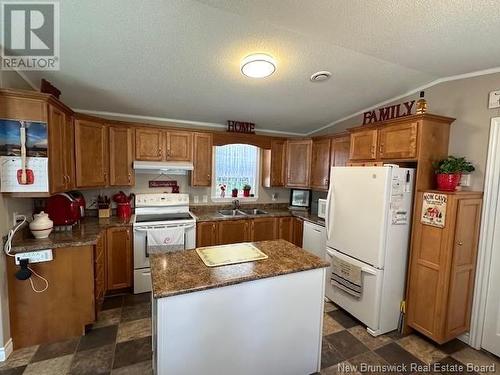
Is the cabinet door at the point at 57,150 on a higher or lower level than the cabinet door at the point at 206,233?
higher

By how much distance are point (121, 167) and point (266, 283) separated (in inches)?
102

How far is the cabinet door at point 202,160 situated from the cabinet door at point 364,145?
2.00 meters

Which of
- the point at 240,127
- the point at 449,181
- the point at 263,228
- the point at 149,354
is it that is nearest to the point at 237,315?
the point at 149,354

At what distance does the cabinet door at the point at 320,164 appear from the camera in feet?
12.5

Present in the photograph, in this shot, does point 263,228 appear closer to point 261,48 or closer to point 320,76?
point 320,76

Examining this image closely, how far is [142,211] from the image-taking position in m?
3.49

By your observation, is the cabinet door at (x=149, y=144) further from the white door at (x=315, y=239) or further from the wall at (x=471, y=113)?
the wall at (x=471, y=113)

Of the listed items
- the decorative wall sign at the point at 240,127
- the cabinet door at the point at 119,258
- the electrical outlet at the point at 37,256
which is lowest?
the cabinet door at the point at 119,258

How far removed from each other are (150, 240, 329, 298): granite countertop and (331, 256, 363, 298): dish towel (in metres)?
0.88

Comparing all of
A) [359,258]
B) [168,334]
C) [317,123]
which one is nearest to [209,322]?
[168,334]

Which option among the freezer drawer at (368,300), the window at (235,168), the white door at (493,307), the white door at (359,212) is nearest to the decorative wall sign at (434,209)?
the white door at (359,212)

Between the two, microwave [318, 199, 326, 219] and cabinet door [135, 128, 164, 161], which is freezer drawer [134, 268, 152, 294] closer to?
cabinet door [135, 128, 164, 161]

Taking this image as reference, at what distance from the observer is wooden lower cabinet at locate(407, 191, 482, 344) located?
2168mm

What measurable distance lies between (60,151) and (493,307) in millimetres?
4236
